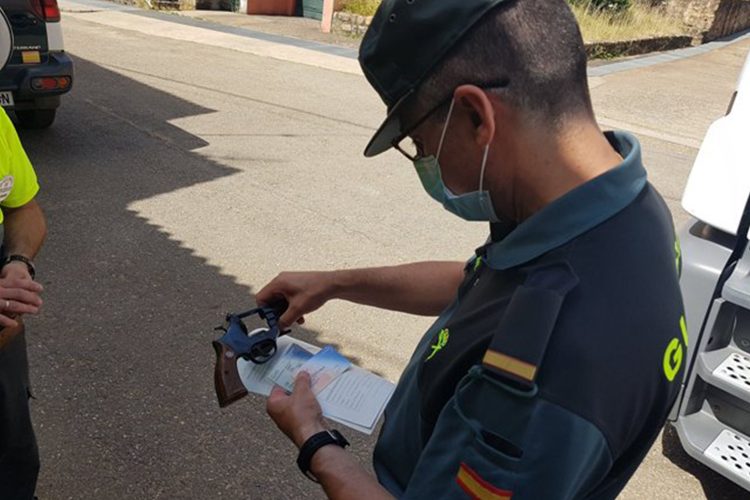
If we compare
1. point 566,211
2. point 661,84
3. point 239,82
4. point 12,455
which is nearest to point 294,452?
point 12,455

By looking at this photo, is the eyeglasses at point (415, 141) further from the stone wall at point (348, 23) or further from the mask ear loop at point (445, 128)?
the stone wall at point (348, 23)

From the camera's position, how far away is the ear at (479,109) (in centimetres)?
110

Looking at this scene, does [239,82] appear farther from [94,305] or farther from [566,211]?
[566,211]

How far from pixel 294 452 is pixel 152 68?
331 inches

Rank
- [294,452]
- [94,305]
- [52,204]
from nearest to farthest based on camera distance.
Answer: [294,452] < [94,305] < [52,204]

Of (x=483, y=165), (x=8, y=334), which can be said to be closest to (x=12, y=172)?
(x=8, y=334)

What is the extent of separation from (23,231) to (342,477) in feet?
4.87

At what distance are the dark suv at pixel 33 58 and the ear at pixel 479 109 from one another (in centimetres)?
553

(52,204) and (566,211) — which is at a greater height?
(566,211)

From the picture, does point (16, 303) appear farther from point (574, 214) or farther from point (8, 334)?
point (574, 214)

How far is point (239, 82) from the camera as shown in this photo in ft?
31.7

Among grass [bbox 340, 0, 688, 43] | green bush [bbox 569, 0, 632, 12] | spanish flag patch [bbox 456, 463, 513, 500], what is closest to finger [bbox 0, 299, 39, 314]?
spanish flag patch [bbox 456, 463, 513, 500]

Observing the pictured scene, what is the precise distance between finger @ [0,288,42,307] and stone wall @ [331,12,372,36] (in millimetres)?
14095

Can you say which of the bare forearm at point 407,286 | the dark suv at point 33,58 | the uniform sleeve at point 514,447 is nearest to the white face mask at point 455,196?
the uniform sleeve at point 514,447
